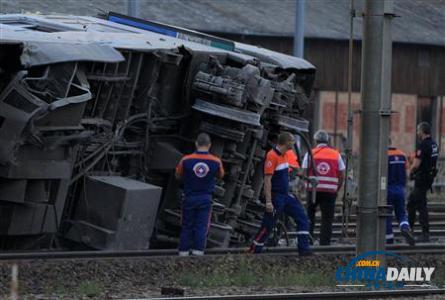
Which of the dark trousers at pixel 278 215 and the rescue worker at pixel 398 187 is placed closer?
the dark trousers at pixel 278 215

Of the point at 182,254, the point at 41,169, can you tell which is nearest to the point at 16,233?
the point at 41,169

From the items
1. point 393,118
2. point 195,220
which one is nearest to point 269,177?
point 195,220

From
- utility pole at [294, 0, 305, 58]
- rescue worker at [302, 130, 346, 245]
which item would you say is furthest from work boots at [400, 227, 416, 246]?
utility pole at [294, 0, 305, 58]

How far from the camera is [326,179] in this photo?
58.4 feet

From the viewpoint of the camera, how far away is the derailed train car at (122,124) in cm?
1489

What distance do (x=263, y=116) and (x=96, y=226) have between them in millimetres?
3431

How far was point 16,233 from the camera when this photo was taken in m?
15.4

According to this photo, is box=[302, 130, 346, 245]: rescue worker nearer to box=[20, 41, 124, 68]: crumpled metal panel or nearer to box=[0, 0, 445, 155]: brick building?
box=[20, 41, 124, 68]: crumpled metal panel

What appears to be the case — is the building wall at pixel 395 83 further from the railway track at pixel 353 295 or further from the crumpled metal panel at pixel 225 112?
the railway track at pixel 353 295

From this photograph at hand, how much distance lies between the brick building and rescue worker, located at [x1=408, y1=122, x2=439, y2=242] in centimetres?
1523

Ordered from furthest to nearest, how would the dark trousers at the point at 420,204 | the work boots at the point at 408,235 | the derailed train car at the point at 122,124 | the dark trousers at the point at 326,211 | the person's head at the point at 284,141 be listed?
1. the dark trousers at the point at 420,204
2. the work boots at the point at 408,235
3. the dark trousers at the point at 326,211
4. the person's head at the point at 284,141
5. the derailed train car at the point at 122,124

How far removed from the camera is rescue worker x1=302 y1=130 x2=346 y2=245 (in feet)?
58.4

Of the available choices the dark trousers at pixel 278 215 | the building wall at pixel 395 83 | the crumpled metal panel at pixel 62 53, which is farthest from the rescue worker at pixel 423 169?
the building wall at pixel 395 83

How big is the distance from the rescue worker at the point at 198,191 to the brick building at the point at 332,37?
17.2 metres
